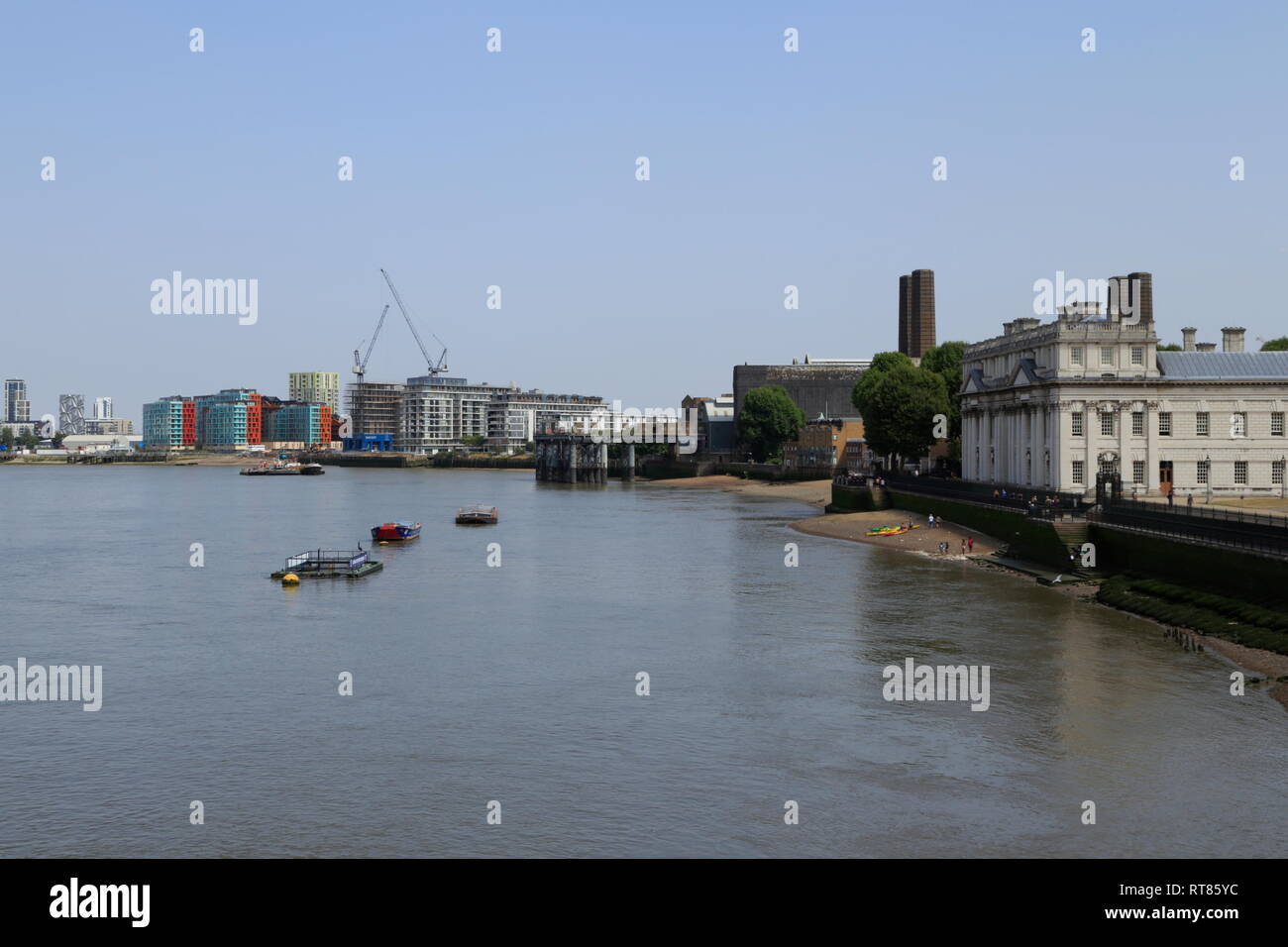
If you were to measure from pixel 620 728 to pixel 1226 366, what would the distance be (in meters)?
77.3

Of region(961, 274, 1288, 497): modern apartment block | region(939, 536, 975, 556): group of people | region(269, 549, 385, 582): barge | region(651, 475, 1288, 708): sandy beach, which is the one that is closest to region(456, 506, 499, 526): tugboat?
region(651, 475, 1288, 708): sandy beach

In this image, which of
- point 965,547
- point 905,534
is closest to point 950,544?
point 965,547

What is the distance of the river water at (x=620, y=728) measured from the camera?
28.6m

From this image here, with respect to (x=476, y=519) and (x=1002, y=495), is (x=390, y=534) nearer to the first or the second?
(x=476, y=519)

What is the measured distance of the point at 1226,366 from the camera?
96.6m

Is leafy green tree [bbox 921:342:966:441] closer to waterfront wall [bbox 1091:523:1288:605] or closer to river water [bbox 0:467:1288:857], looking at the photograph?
waterfront wall [bbox 1091:523:1288:605]

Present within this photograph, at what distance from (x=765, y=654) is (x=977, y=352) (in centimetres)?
7670

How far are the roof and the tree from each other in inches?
1319

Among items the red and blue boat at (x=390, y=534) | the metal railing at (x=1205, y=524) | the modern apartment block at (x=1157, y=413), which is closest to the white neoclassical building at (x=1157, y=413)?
the modern apartment block at (x=1157, y=413)

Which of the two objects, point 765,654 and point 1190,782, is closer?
point 1190,782

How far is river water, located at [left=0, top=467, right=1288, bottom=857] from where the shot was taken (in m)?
28.6

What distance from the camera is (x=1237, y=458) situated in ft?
312
